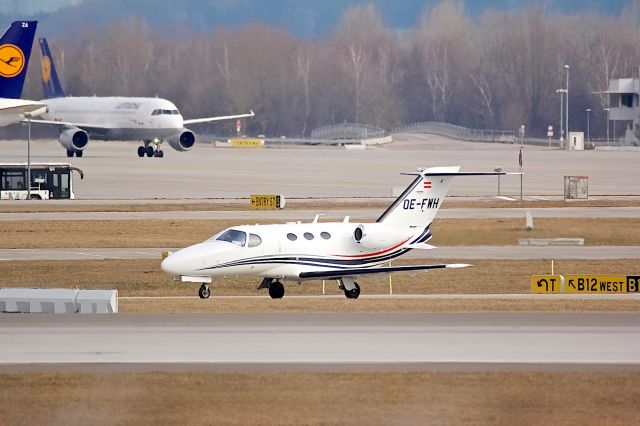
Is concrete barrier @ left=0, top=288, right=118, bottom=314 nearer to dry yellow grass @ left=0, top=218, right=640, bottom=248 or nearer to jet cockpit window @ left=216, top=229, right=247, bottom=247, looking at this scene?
jet cockpit window @ left=216, top=229, right=247, bottom=247

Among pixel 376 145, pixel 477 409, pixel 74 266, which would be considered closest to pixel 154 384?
pixel 477 409

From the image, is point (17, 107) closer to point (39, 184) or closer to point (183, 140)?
point (39, 184)

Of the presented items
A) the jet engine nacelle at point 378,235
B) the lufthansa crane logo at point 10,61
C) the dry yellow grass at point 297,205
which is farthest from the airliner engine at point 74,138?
the jet engine nacelle at point 378,235

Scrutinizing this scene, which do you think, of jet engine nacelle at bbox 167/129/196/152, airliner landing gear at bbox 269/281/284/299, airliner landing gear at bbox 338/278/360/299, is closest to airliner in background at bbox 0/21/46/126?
airliner landing gear at bbox 269/281/284/299

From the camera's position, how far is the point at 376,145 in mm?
175750

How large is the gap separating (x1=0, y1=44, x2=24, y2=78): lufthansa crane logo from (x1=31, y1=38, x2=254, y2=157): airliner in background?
4685 centimetres

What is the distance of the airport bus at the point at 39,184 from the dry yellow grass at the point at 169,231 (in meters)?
16.6

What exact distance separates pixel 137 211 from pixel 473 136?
5071 inches

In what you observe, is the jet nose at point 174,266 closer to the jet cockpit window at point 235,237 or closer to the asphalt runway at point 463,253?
the jet cockpit window at point 235,237

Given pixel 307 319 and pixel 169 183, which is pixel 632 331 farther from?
pixel 169 183

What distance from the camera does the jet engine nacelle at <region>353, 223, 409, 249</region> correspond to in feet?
131

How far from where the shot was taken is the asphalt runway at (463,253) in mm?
51812

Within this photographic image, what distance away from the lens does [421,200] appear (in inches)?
1617

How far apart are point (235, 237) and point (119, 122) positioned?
88.3 metres
